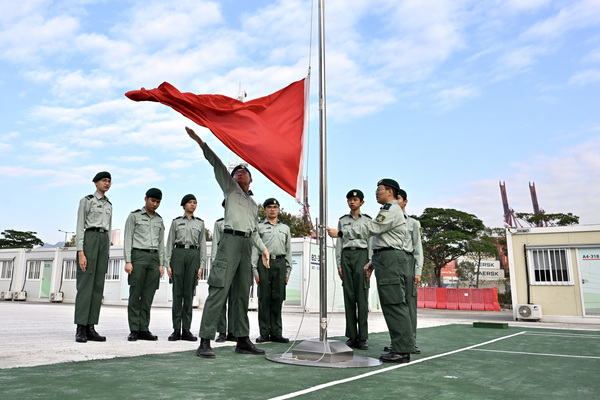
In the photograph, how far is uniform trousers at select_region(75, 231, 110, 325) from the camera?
507cm

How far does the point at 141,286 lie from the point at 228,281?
6.17 feet

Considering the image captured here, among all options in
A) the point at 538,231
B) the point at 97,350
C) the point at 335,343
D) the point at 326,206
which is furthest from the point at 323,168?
the point at 538,231

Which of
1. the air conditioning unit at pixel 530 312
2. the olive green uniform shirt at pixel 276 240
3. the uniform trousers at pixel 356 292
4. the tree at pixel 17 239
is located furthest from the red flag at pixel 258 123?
the tree at pixel 17 239

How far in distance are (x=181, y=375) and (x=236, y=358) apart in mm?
943

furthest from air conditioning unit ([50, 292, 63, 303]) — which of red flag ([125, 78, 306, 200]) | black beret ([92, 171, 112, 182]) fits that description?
red flag ([125, 78, 306, 200])

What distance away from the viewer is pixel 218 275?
4.12 metres

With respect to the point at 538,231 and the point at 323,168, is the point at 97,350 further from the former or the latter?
the point at 538,231

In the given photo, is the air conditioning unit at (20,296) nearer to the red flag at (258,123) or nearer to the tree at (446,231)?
the red flag at (258,123)

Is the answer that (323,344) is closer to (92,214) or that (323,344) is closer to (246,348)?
(246,348)

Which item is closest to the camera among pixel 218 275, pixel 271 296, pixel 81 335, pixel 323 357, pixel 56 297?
pixel 323 357

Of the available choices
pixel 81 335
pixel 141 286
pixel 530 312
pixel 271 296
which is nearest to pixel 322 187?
pixel 271 296

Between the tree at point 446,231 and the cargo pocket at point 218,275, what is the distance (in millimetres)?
36800

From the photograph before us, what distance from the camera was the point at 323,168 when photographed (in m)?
4.43

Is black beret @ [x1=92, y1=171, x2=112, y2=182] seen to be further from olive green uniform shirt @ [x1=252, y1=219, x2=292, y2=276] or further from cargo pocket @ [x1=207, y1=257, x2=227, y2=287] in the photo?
cargo pocket @ [x1=207, y1=257, x2=227, y2=287]
